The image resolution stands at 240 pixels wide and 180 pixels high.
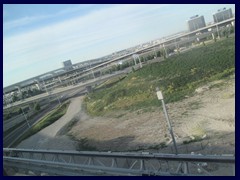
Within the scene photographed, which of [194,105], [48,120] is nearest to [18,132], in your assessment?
[48,120]

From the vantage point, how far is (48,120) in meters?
14.2

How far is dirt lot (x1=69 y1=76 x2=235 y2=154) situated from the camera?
6613mm

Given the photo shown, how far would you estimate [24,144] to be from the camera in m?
10.4

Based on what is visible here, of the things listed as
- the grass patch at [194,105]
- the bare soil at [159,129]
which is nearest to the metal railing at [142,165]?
the bare soil at [159,129]

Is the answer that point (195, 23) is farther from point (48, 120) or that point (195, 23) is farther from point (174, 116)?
point (174, 116)

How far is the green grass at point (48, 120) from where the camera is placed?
38.3 ft

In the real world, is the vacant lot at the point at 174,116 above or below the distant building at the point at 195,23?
below

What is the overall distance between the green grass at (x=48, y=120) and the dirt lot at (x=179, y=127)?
1518 millimetres

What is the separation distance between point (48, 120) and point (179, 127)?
7722mm

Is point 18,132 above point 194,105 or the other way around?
above

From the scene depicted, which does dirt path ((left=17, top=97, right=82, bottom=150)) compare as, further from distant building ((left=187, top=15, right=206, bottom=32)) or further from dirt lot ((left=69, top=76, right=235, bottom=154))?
distant building ((left=187, top=15, right=206, bottom=32))

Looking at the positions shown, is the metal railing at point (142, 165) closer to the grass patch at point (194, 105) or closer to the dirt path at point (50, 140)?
the dirt path at point (50, 140)

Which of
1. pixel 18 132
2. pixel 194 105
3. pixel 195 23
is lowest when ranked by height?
pixel 194 105

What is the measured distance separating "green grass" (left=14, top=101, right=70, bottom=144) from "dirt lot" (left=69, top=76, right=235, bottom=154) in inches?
59.8
